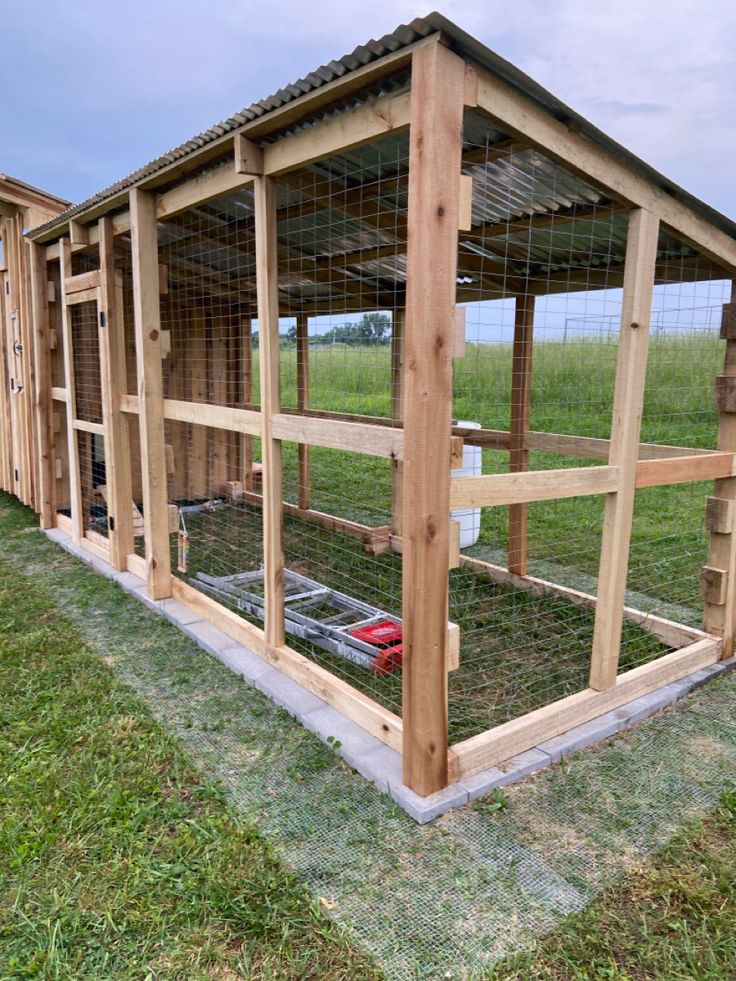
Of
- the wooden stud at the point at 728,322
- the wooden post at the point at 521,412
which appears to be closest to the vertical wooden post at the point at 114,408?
the wooden post at the point at 521,412

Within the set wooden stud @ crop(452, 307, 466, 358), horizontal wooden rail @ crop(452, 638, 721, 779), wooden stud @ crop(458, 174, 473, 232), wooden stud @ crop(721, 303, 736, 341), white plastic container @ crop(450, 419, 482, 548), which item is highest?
wooden stud @ crop(458, 174, 473, 232)

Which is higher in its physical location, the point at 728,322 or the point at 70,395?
the point at 728,322

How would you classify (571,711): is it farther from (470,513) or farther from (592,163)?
(470,513)

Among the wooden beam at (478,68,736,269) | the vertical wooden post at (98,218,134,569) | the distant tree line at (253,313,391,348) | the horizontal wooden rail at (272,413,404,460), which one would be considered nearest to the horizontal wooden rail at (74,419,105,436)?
the vertical wooden post at (98,218,134,569)

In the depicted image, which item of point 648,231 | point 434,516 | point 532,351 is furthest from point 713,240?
point 434,516

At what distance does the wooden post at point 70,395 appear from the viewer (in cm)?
483

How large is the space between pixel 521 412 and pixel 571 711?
2.14 meters

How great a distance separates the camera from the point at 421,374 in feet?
6.40

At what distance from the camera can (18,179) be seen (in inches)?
215

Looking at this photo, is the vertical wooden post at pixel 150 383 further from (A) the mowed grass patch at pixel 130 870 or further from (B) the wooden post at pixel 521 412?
(B) the wooden post at pixel 521 412

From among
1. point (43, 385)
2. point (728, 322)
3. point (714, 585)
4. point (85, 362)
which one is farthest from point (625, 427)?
point (43, 385)

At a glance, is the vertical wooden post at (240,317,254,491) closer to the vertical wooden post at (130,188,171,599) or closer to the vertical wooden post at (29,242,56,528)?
the vertical wooden post at (29,242,56,528)

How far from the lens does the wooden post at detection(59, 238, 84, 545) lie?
4828mm

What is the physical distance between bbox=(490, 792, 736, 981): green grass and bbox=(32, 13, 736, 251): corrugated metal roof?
234 centimetres
